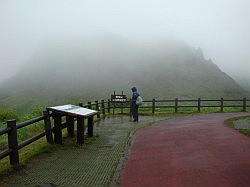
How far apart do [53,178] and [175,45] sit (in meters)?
86.8

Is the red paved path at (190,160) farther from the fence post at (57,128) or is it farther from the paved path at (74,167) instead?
the fence post at (57,128)

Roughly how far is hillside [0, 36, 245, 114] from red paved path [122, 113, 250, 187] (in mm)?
42430

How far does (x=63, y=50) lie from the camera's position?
95.5m

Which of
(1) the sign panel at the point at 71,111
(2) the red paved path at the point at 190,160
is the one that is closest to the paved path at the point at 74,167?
(2) the red paved path at the point at 190,160

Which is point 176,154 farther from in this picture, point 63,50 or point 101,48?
point 63,50

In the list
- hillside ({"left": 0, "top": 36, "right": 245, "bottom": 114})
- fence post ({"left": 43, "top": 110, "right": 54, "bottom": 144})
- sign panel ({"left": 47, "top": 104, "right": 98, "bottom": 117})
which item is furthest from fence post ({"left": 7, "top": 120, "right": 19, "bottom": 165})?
hillside ({"left": 0, "top": 36, "right": 245, "bottom": 114})

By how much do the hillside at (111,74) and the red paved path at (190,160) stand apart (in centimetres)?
4243

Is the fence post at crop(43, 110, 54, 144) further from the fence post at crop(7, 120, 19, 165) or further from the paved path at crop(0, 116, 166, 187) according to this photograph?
the fence post at crop(7, 120, 19, 165)

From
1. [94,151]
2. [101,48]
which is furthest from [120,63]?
[94,151]

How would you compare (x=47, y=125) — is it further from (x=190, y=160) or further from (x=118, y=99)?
(x=118, y=99)

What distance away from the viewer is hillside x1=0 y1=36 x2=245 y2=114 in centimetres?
6000

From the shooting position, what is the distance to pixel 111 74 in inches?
2852

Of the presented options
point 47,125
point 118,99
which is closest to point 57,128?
point 47,125

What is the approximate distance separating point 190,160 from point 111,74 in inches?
2580
